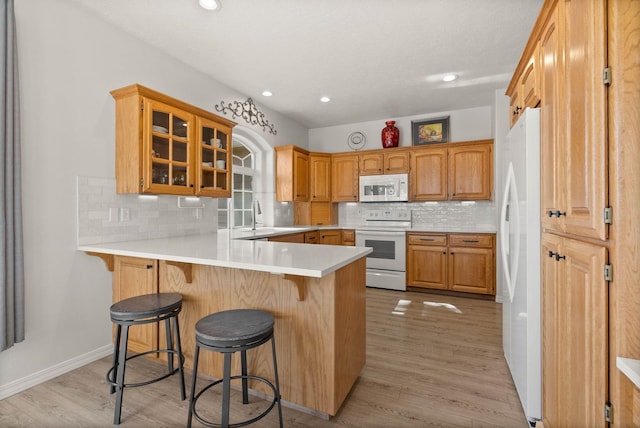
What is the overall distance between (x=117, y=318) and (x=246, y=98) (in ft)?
10.5

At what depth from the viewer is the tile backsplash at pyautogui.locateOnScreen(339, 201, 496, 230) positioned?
14.9 feet

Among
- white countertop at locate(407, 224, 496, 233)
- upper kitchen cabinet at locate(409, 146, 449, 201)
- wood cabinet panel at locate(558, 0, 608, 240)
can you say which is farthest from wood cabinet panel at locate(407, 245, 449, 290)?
wood cabinet panel at locate(558, 0, 608, 240)

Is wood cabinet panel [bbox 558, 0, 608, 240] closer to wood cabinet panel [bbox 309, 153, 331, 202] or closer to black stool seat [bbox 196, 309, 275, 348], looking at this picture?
black stool seat [bbox 196, 309, 275, 348]

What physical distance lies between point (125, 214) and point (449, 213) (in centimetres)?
425

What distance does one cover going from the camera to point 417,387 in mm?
1997

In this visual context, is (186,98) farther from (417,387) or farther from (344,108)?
(417,387)

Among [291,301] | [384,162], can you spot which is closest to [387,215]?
[384,162]

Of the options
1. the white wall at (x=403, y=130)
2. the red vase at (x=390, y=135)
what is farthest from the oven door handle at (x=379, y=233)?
the white wall at (x=403, y=130)

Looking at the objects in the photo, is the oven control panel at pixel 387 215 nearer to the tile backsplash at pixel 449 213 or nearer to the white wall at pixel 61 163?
the tile backsplash at pixel 449 213

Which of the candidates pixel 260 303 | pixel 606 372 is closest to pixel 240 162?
pixel 260 303

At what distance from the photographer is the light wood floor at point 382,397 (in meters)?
1.68

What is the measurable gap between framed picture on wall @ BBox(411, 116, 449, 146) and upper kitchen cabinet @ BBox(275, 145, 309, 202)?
1833 mm

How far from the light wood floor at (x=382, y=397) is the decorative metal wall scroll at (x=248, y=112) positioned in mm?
2825

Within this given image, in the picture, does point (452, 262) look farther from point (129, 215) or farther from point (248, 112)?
point (129, 215)
